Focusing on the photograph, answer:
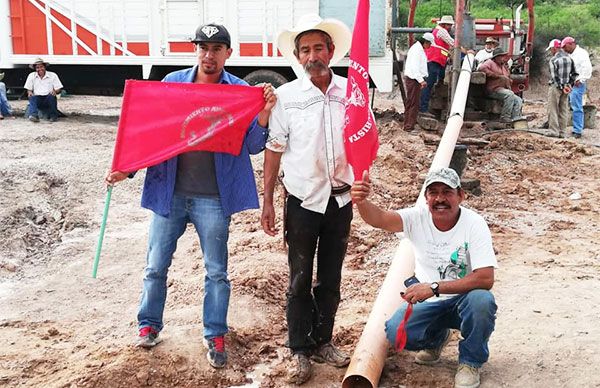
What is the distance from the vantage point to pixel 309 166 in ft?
13.3

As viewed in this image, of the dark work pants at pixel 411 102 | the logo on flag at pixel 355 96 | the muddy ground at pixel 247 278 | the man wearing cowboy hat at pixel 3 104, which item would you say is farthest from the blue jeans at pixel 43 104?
Answer: the logo on flag at pixel 355 96

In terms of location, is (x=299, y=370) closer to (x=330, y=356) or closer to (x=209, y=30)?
(x=330, y=356)

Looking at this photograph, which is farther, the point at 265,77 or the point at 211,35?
the point at 265,77

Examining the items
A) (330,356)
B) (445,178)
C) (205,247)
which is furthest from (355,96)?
(330,356)

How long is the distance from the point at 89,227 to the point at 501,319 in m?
5.01

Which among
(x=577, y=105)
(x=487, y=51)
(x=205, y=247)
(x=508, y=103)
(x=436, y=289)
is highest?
(x=487, y=51)

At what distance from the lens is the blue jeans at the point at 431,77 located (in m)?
14.1

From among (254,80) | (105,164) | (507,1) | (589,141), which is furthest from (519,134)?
(507,1)

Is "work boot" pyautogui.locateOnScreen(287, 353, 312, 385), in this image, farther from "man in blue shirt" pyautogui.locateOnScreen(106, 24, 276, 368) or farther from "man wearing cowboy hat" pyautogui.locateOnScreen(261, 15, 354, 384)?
"man in blue shirt" pyautogui.locateOnScreen(106, 24, 276, 368)

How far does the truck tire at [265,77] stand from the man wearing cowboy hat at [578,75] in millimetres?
5635

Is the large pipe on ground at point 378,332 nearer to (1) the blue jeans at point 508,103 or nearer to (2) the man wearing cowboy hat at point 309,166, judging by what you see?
(2) the man wearing cowboy hat at point 309,166

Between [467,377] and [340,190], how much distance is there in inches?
49.0

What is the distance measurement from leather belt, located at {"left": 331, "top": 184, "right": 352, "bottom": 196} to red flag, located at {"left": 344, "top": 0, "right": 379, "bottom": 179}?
186 mm

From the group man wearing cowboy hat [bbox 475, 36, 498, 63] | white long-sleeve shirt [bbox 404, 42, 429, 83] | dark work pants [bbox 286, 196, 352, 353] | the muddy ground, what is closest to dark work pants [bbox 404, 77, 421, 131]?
white long-sleeve shirt [bbox 404, 42, 429, 83]
